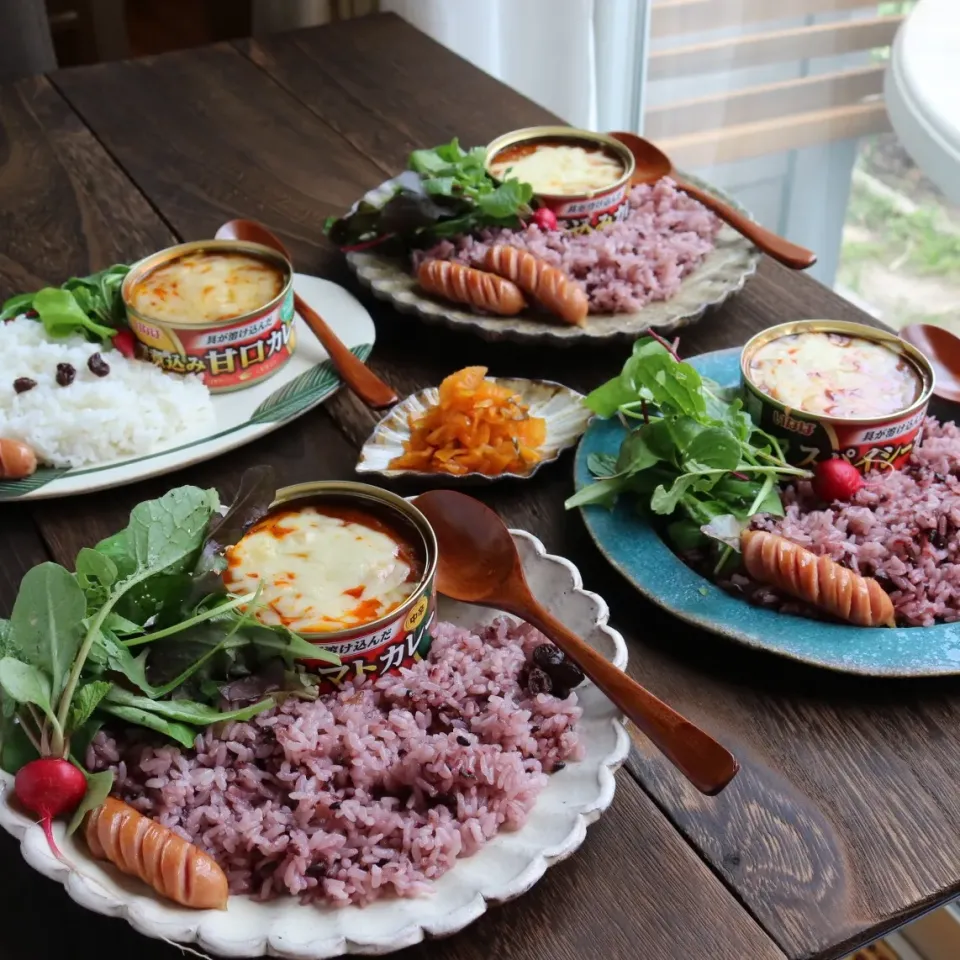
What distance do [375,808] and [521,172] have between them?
1.08 m

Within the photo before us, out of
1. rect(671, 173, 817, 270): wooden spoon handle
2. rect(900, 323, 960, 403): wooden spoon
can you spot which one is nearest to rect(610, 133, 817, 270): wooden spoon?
rect(671, 173, 817, 270): wooden spoon handle

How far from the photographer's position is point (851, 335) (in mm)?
1234

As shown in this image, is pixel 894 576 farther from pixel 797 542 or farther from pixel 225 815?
pixel 225 815

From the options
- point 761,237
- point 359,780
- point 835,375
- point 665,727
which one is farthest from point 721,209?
point 359,780

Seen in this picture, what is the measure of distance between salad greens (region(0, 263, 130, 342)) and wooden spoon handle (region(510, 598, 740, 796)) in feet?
2.53

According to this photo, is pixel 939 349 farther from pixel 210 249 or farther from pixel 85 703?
pixel 85 703

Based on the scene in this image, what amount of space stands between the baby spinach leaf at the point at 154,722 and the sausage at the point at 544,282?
0.74 m

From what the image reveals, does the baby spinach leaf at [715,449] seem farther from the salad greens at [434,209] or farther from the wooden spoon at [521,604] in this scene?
the salad greens at [434,209]

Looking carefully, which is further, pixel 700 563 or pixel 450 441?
pixel 450 441

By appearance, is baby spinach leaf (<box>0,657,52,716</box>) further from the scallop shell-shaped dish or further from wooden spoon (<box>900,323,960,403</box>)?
wooden spoon (<box>900,323,960,403</box>)

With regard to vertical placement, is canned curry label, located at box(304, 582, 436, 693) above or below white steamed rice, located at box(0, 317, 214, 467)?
above

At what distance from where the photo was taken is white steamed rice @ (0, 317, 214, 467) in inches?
47.6

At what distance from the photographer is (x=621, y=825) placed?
85cm

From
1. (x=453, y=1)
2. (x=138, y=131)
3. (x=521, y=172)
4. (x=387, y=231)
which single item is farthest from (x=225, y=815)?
(x=453, y=1)
